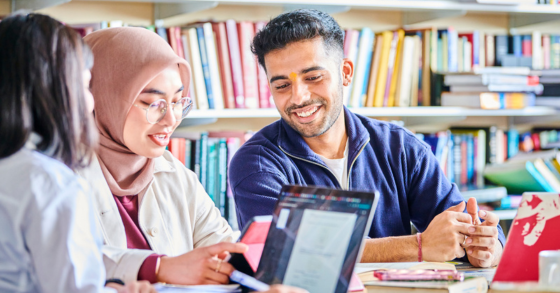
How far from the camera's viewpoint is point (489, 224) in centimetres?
142

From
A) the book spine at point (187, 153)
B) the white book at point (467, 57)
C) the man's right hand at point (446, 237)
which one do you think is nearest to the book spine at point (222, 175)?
the book spine at point (187, 153)

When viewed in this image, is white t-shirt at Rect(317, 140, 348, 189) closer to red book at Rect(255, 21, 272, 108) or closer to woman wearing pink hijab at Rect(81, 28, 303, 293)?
woman wearing pink hijab at Rect(81, 28, 303, 293)

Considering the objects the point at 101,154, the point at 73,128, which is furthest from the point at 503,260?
the point at 101,154

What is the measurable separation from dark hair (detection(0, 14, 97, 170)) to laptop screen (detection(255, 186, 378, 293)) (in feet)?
1.14

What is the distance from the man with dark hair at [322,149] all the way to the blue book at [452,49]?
911 mm

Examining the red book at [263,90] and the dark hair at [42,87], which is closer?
the dark hair at [42,87]

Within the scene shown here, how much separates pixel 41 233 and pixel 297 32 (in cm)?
114

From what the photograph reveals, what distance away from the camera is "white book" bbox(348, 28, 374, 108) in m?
2.35

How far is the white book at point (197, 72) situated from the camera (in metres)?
2.12

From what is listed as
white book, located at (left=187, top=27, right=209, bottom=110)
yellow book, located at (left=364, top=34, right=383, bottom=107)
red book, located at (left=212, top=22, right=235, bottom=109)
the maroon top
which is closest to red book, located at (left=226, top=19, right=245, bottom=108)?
red book, located at (left=212, top=22, right=235, bottom=109)

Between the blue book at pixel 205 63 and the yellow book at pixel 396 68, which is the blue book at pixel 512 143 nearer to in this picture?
the yellow book at pixel 396 68

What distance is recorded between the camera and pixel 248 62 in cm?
218

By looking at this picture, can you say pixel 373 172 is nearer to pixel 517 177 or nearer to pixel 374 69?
pixel 374 69

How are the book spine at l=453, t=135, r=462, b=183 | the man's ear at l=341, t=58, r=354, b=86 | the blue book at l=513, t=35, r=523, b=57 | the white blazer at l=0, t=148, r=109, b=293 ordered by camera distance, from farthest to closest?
the blue book at l=513, t=35, r=523, b=57 → the book spine at l=453, t=135, r=462, b=183 → the man's ear at l=341, t=58, r=354, b=86 → the white blazer at l=0, t=148, r=109, b=293
